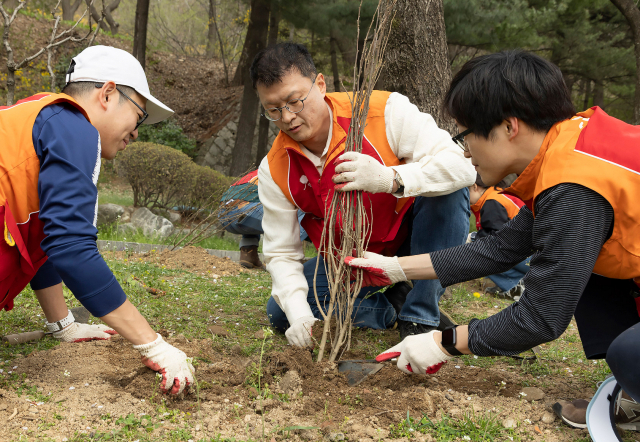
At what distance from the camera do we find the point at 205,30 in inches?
1001

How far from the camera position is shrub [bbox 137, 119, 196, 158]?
1241 centimetres

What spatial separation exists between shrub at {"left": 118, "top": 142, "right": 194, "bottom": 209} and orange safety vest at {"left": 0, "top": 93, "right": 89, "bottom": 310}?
16.9ft

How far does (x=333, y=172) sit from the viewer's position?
2.52m

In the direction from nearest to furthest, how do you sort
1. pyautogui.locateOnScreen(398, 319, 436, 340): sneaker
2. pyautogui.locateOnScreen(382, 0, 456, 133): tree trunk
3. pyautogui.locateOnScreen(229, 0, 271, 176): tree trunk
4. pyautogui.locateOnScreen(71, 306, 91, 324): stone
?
pyautogui.locateOnScreen(398, 319, 436, 340): sneaker → pyautogui.locateOnScreen(71, 306, 91, 324): stone → pyautogui.locateOnScreen(382, 0, 456, 133): tree trunk → pyautogui.locateOnScreen(229, 0, 271, 176): tree trunk

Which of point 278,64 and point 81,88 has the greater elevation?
point 278,64

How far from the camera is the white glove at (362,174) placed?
226 cm

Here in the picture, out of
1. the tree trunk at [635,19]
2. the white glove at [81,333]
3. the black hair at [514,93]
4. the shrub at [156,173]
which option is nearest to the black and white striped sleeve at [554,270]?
the black hair at [514,93]

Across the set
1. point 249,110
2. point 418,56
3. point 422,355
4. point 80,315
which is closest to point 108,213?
point 80,315

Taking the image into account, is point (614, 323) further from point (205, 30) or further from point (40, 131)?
point (205, 30)

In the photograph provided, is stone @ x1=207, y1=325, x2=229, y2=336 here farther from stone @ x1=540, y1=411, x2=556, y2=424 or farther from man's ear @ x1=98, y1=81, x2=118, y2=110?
stone @ x1=540, y1=411, x2=556, y2=424

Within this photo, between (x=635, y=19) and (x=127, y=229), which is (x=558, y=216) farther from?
(x=635, y=19)

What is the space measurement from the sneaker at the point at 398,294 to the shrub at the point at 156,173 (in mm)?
4741

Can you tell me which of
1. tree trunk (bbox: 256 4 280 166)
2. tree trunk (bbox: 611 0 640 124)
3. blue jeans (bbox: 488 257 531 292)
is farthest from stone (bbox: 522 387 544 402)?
tree trunk (bbox: 256 4 280 166)

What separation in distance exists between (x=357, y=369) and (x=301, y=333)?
0.38 meters
